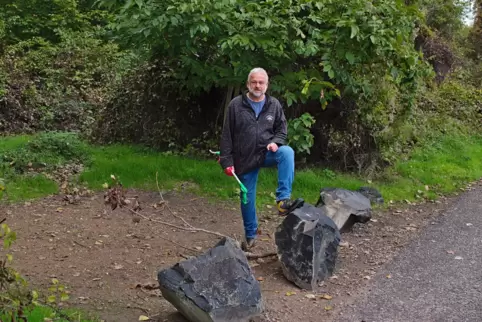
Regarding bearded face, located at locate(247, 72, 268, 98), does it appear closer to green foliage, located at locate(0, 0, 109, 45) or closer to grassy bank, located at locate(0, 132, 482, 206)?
grassy bank, located at locate(0, 132, 482, 206)

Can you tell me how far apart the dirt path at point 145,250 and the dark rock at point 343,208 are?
0.15 metres

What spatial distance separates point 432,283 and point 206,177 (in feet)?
13.2

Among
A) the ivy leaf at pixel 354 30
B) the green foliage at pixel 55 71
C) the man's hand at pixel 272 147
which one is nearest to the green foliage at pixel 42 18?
the green foliage at pixel 55 71

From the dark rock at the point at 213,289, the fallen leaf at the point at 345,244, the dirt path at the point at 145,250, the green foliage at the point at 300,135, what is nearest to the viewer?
the dark rock at the point at 213,289

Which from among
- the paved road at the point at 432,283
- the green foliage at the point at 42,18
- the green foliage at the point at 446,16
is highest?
the green foliage at the point at 446,16

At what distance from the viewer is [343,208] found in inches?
271

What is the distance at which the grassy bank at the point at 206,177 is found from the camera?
8.08 m

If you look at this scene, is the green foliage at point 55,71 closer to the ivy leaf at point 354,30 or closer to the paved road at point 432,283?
the ivy leaf at point 354,30

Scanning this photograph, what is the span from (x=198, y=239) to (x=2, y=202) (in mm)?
2786

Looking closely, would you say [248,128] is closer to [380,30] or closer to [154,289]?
[154,289]

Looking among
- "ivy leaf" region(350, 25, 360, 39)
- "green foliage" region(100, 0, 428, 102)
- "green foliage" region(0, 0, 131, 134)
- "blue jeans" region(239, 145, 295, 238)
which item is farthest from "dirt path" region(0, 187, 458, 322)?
"green foliage" region(0, 0, 131, 134)

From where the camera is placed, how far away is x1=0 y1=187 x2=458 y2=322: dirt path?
4.72 meters

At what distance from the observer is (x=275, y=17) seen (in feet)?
23.1

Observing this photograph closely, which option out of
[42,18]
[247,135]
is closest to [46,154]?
[247,135]
